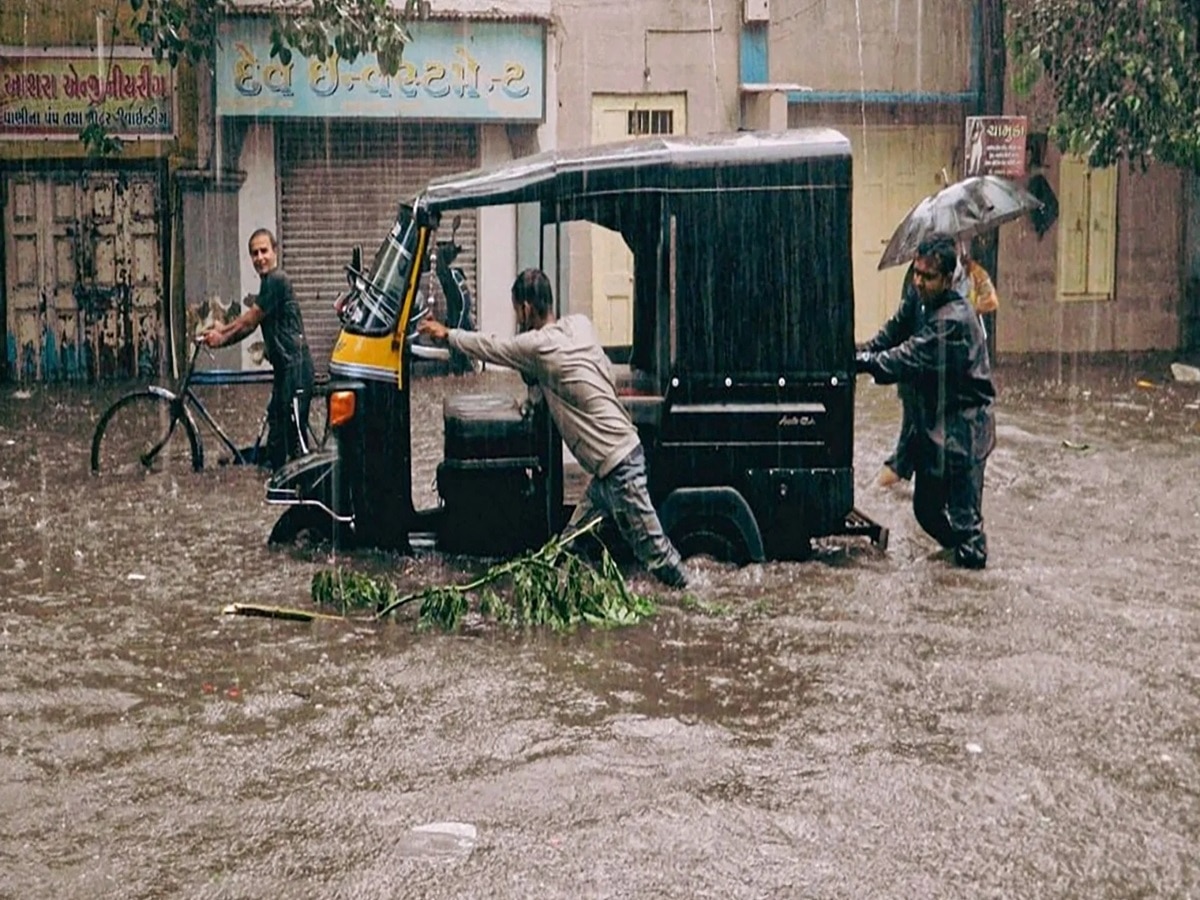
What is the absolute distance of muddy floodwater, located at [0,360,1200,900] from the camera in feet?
18.2

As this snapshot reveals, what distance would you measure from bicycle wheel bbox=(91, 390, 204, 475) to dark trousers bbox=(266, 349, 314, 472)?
61 centimetres

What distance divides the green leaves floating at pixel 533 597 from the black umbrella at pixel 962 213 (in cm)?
422

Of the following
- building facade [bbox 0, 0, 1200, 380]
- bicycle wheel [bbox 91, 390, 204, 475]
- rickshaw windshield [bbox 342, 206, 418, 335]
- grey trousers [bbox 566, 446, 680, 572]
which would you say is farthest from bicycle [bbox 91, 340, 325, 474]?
building facade [bbox 0, 0, 1200, 380]

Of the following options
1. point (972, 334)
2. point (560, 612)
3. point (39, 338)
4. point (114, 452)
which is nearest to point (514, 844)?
point (560, 612)

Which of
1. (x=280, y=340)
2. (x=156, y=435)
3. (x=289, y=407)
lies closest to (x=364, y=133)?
(x=156, y=435)

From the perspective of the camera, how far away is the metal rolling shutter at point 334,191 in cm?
1869

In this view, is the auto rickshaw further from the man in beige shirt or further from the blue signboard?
the blue signboard

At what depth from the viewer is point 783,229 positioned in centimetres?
916

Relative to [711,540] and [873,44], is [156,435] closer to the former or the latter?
[711,540]

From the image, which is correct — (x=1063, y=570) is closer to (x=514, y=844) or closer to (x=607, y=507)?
(x=607, y=507)

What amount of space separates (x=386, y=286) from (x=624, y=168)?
133 cm

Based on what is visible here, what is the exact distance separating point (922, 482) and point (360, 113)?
10.2m

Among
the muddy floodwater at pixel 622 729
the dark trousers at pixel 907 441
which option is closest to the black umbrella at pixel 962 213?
the dark trousers at pixel 907 441

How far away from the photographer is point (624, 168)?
9.05 meters
